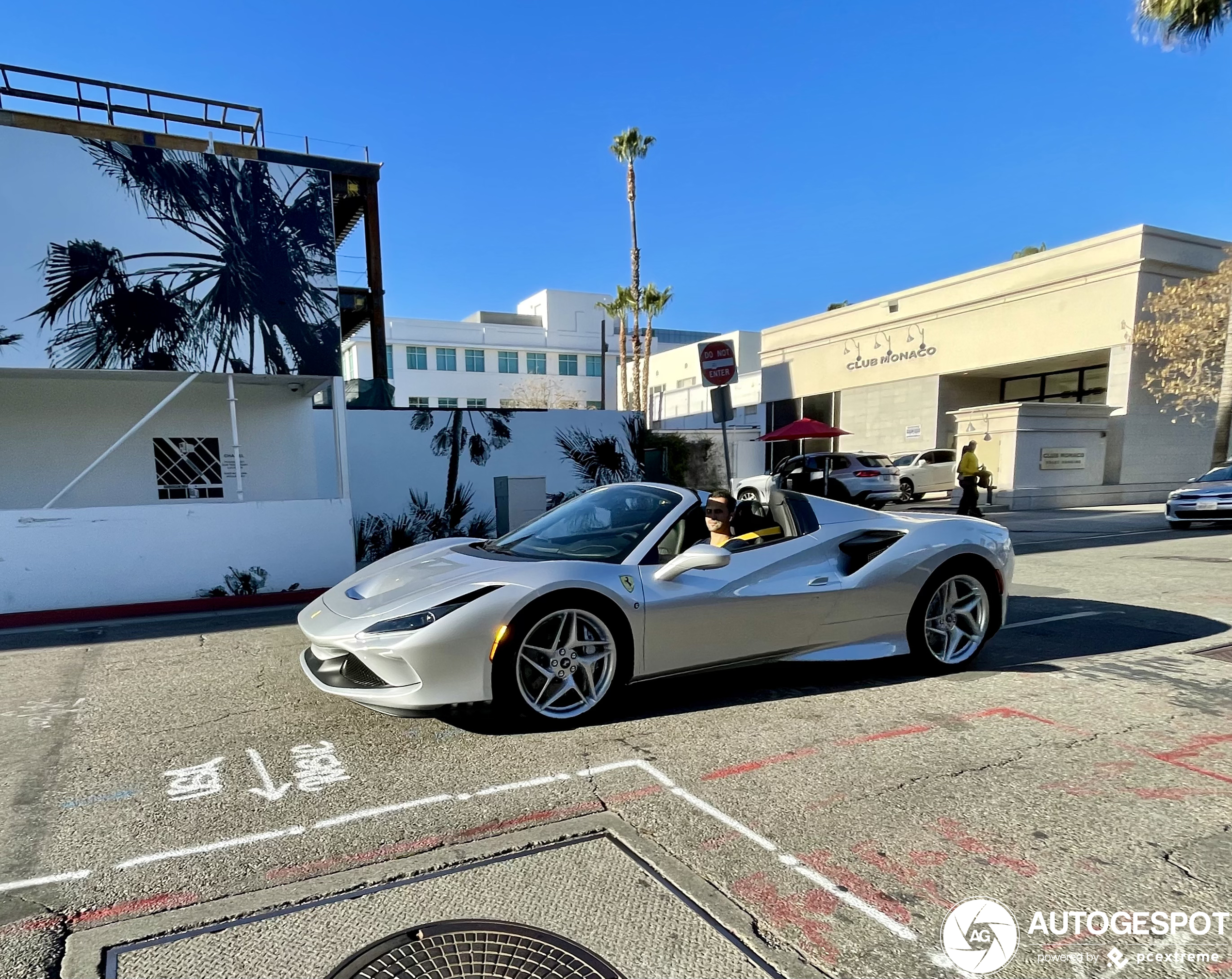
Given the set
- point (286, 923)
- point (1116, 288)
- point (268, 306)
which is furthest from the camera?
point (1116, 288)

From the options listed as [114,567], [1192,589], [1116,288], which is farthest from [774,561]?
[1116,288]

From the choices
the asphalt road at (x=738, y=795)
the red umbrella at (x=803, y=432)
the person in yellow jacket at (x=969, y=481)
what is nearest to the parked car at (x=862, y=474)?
the red umbrella at (x=803, y=432)

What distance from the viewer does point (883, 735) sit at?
11.6ft

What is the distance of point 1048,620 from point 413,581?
17.4 feet

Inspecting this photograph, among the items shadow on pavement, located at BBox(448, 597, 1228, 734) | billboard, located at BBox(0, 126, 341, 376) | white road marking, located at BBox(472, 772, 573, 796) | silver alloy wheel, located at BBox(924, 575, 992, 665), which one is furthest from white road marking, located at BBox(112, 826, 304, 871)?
billboard, located at BBox(0, 126, 341, 376)

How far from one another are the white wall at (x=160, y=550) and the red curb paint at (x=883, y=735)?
6.53 metres

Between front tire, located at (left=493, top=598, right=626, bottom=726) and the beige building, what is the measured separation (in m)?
18.6

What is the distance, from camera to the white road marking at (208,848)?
2459mm

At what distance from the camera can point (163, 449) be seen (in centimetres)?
1055

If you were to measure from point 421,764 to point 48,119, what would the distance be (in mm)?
18187

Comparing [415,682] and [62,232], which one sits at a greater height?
[62,232]

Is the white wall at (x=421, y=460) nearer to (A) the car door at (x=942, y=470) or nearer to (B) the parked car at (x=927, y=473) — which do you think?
(B) the parked car at (x=927, y=473)

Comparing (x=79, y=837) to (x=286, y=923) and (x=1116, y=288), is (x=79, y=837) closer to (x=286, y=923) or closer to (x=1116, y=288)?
(x=286, y=923)

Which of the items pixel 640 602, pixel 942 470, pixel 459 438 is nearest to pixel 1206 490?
pixel 942 470
